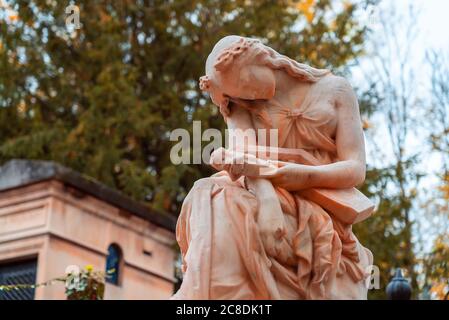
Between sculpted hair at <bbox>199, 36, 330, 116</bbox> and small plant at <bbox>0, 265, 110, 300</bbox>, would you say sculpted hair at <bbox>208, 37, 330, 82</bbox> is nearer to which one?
sculpted hair at <bbox>199, 36, 330, 116</bbox>

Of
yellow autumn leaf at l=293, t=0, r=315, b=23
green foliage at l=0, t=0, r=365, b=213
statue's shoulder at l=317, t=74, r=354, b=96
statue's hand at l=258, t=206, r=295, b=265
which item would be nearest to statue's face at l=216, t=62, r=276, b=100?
statue's shoulder at l=317, t=74, r=354, b=96

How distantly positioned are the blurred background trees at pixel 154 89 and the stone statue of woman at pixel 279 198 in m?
12.8

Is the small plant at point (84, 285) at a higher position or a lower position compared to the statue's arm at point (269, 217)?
higher

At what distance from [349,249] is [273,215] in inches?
24.5

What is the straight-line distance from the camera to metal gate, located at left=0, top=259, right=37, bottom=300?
1633 cm

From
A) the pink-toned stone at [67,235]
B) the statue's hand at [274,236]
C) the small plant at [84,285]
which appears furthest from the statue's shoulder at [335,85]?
the pink-toned stone at [67,235]

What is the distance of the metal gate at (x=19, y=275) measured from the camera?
53.6ft

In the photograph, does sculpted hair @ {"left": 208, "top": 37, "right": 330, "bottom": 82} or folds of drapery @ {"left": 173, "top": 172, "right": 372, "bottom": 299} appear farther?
sculpted hair @ {"left": 208, "top": 37, "right": 330, "bottom": 82}

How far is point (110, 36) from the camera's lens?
2367 centimetres

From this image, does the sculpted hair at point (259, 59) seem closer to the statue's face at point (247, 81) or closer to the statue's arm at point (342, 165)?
the statue's face at point (247, 81)

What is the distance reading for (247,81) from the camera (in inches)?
307
